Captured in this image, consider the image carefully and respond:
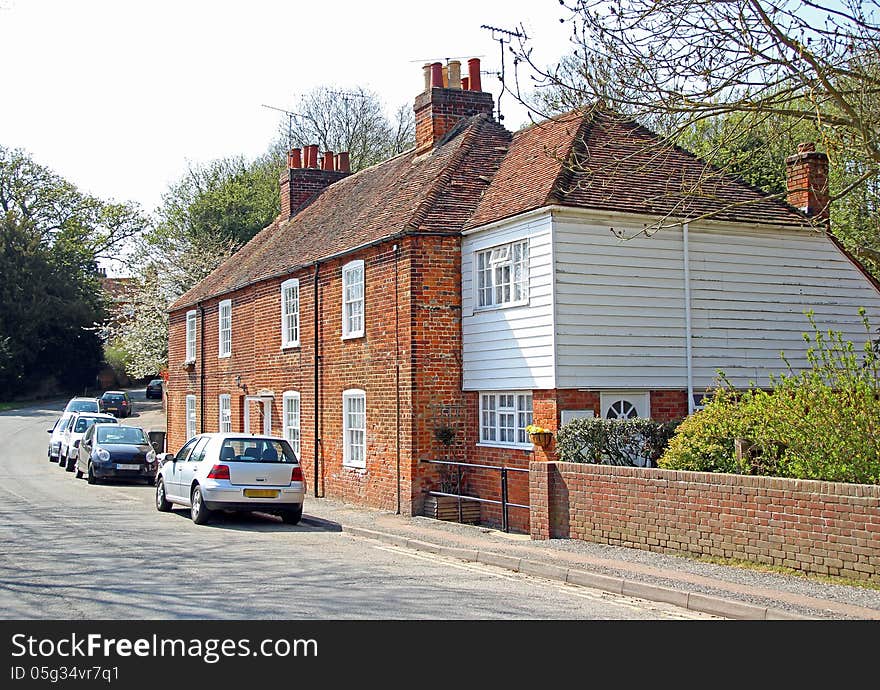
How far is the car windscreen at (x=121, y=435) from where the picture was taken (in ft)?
85.8

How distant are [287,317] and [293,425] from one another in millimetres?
2580

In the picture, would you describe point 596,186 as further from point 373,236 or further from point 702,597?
point 702,597

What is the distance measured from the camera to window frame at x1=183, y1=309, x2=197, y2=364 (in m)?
32.4

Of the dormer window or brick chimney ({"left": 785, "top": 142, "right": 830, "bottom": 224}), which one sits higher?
brick chimney ({"left": 785, "top": 142, "right": 830, "bottom": 224})

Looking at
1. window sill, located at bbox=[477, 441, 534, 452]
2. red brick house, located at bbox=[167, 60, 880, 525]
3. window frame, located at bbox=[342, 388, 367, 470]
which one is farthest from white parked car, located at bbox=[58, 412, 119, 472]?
window sill, located at bbox=[477, 441, 534, 452]

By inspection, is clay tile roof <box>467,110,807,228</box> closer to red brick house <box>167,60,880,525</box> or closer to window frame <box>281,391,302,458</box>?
red brick house <box>167,60,880,525</box>

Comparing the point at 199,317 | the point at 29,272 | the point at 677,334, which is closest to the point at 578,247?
the point at 677,334

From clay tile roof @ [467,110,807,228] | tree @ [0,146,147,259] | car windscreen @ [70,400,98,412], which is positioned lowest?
car windscreen @ [70,400,98,412]

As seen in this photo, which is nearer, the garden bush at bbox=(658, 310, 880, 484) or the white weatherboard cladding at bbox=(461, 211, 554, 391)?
the garden bush at bbox=(658, 310, 880, 484)

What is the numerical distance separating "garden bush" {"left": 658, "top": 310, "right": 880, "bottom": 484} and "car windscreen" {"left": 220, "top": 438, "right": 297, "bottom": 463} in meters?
6.76

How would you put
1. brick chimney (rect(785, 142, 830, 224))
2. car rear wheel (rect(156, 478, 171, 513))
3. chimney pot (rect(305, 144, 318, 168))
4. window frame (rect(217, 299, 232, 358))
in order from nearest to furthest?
car rear wheel (rect(156, 478, 171, 513)) < brick chimney (rect(785, 142, 830, 224)) < window frame (rect(217, 299, 232, 358)) < chimney pot (rect(305, 144, 318, 168))

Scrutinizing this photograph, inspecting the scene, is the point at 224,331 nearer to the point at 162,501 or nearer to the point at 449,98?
the point at 449,98

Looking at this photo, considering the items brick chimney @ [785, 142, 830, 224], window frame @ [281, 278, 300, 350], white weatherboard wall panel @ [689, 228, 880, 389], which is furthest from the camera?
window frame @ [281, 278, 300, 350]

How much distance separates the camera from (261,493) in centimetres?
1658
